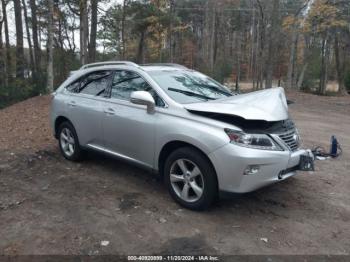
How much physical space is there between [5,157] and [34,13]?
15.6 metres

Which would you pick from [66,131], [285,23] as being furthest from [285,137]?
[285,23]

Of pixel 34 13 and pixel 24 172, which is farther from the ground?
pixel 34 13

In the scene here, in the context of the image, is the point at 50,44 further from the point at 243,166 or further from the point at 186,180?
the point at 243,166

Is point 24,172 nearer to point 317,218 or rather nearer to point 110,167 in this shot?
point 110,167

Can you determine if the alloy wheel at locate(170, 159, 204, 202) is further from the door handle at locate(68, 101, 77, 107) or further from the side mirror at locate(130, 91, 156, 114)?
the door handle at locate(68, 101, 77, 107)

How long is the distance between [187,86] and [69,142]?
95.9 inches

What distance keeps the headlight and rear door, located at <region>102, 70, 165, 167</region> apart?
3.56 ft

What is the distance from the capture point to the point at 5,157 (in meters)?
5.94

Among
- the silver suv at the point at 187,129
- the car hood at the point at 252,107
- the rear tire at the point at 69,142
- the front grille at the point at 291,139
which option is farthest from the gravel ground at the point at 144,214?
the car hood at the point at 252,107

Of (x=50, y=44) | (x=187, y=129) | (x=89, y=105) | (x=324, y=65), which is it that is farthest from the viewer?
(x=324, y=65)

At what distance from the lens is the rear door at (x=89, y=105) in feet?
16.5

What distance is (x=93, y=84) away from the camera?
537 cm

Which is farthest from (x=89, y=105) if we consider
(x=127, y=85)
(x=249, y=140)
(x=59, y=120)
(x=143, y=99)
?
(x=249, y=140)

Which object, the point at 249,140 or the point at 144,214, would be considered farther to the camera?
the point at 144,214
